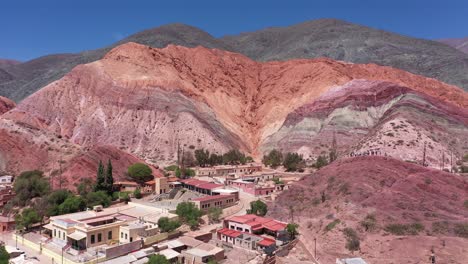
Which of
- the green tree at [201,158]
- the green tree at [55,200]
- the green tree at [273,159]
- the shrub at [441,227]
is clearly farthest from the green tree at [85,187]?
the shrub at [441,227]

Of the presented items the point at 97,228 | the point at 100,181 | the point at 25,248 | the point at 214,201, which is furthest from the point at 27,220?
the point at 214,201

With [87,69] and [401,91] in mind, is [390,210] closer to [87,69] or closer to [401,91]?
[401,91]

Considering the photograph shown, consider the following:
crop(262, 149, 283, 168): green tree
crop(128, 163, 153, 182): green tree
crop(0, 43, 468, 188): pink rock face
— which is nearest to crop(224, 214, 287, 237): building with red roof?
crop(128, 163, 153, 182): green tree

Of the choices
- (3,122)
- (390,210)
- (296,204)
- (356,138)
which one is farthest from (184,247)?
(356,138)

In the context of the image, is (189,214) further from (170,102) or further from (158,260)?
(170,102)

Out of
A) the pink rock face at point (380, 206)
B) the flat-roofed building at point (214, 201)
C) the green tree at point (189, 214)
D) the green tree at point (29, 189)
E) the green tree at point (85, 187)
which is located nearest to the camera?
the pink rock face at point (380, 206)

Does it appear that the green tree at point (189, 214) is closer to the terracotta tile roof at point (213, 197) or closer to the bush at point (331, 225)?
the terracotta tile roof at point (213, 197)
